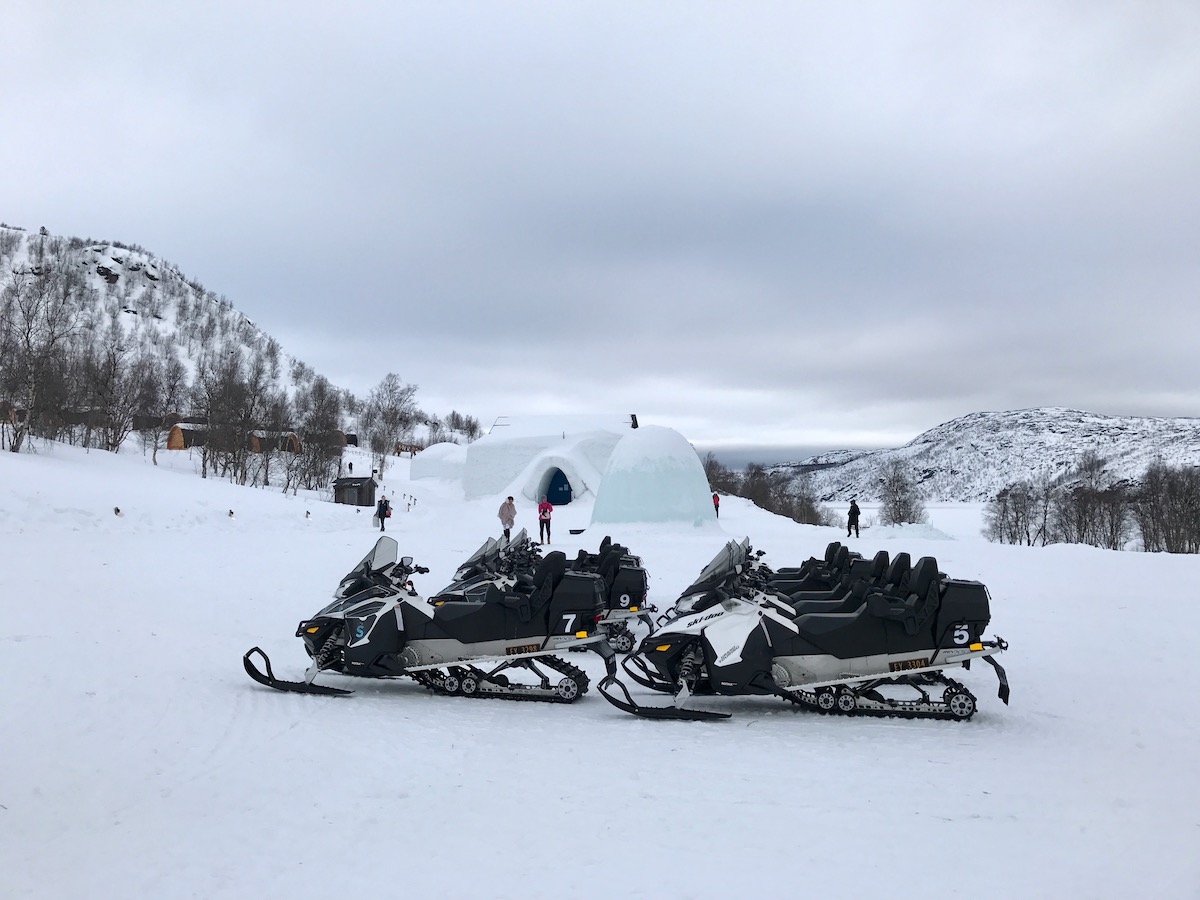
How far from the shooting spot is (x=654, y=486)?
2289 centimetres

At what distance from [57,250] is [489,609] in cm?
14808

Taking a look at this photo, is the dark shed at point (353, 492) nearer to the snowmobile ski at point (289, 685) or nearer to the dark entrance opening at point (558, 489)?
the dark entrance opening at point (558, 489)

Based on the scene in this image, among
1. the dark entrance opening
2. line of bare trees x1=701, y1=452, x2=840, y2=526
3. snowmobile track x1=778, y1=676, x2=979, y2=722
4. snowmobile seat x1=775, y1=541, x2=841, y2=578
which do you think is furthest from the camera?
line of bare trees x1=701, y1=452, x2=840, y2=526

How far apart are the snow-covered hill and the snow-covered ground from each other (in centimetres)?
9380

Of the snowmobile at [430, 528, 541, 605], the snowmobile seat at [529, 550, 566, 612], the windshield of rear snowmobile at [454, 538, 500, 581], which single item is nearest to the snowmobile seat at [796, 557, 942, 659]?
the snowmobile seat at [529, 550, 566, 612]

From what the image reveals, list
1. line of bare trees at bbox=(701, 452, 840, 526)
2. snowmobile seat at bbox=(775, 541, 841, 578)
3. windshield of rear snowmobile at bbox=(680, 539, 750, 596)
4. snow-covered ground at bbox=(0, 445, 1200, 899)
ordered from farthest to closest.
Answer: line of bare trees at bbox=(701, 452, 840, 526), snowmobile seat at bbox=(775, 541, 841, 578), windshield of rear snowmobile at bbox=(680, 539, 750, 596), snow-covered ground at bbox=(0, 445, 1200, 899)

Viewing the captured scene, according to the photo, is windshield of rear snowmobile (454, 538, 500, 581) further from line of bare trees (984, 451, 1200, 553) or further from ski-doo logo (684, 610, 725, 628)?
line of bare trees (984, 451, 1200, 553)

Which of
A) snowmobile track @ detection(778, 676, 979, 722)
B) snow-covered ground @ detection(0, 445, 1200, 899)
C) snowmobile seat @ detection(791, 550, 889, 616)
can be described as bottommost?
snow-covered ground @ detection(0, 445, 1200, 899)

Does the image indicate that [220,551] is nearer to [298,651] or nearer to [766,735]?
[298,651]

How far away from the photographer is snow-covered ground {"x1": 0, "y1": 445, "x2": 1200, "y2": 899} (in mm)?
3494

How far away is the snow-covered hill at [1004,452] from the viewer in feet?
341

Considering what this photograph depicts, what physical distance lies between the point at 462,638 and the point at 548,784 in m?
2.41

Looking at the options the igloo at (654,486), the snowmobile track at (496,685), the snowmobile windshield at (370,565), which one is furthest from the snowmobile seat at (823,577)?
the igloo at (654,486)

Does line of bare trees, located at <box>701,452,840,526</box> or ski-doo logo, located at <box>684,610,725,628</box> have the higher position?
line of bare trees, located at <box>701,452,840,526</box>
